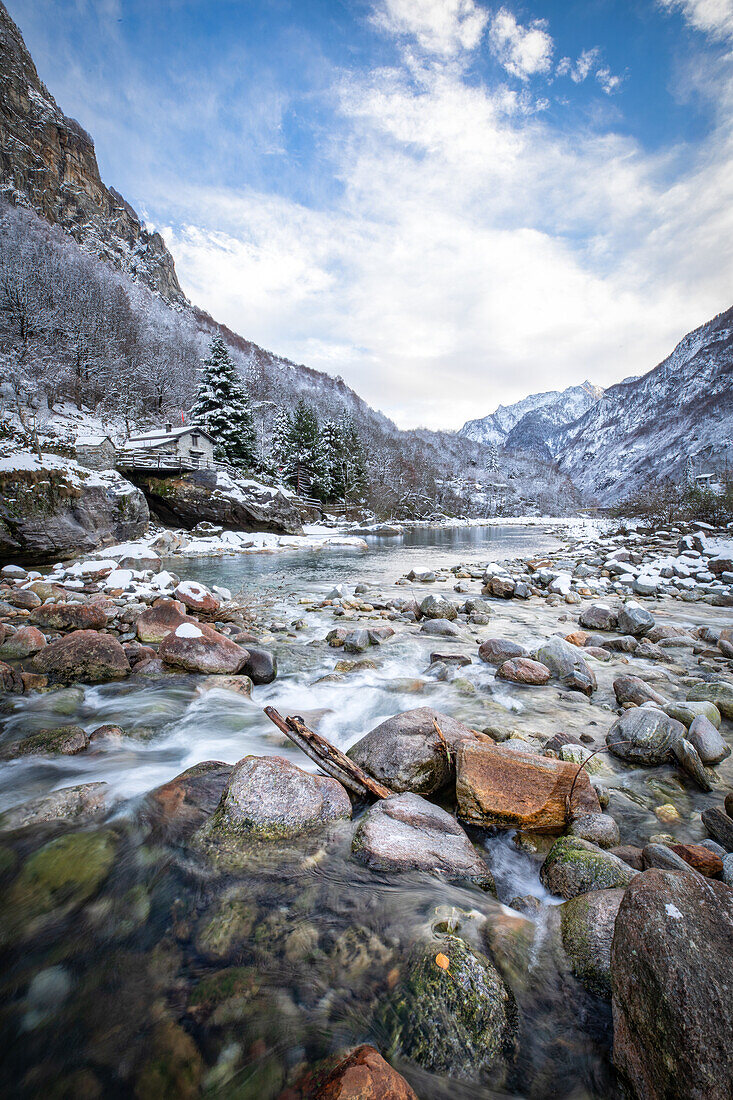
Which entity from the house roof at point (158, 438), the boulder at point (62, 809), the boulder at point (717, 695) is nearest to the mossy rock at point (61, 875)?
the boulder at point (62, 809)

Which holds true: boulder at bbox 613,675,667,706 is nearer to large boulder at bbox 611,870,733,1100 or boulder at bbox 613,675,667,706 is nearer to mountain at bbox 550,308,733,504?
large boulder at bbox 611,870,733,1100

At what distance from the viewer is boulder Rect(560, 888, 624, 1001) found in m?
1.83

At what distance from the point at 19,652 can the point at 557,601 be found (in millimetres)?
11617

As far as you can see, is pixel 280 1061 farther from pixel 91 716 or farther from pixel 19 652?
pixel 19 652

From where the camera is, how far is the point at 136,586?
34.5 feet

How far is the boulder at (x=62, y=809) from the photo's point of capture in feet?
9.01

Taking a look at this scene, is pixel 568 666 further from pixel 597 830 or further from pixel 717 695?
pixel 597 830

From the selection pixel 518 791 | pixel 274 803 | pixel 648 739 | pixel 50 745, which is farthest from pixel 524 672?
pixel 50 745

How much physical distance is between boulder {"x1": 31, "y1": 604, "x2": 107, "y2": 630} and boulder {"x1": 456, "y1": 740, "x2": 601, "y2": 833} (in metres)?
7.10

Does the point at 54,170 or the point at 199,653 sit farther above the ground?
the point at 54,170

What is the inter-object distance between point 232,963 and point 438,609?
7.70 m

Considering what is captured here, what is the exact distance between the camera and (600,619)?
832 centimetres

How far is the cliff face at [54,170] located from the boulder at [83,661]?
82.0 m

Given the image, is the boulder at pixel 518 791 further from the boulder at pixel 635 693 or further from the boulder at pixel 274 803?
the boulder at pixel 635 693
